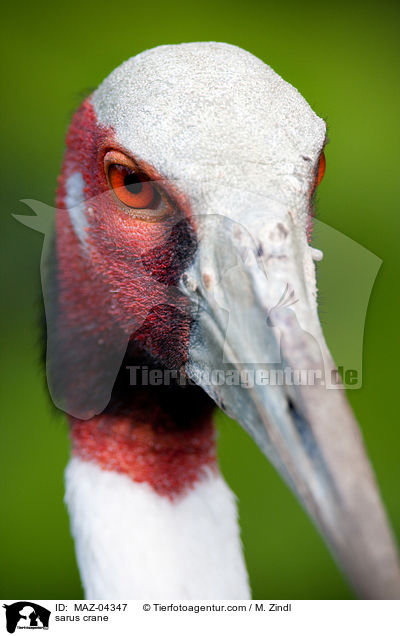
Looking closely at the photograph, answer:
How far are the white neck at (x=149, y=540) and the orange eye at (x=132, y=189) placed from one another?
2.37 ft

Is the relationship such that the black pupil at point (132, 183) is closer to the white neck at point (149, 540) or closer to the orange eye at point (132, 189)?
the orange eye at point (132, 189)

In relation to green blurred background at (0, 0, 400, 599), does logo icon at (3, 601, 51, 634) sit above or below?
below

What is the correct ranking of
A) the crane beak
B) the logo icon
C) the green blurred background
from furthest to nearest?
the green blurred background
the logo icon
the crane beak

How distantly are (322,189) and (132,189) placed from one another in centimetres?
103

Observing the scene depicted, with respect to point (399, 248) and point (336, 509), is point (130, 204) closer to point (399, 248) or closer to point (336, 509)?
point (336, 509)

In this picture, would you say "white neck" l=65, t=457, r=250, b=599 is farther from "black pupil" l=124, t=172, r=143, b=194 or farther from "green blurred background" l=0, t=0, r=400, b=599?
"green blurred background" l=0, t=0, r=400, b=599

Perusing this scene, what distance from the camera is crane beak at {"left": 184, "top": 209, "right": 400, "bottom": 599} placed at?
1135 millimetres

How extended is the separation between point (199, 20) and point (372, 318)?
Answer: 1424 millimetres

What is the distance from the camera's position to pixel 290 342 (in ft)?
3.98

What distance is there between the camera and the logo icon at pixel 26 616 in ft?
5.59

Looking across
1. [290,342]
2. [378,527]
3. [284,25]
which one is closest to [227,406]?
[290,342]

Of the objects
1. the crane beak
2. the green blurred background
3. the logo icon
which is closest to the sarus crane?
the crane beak

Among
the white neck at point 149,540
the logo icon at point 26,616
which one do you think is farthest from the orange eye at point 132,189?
the logo icon at point 26,616

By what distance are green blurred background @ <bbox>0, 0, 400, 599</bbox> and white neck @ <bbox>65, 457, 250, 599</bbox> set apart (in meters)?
0.90
